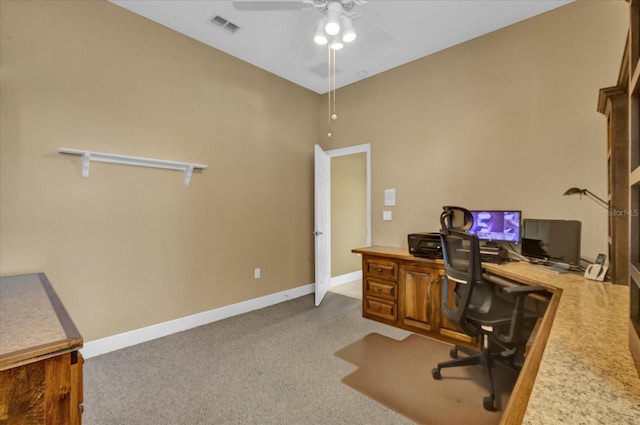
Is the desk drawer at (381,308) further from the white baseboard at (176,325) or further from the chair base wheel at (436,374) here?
the white baseboard at (176,325)

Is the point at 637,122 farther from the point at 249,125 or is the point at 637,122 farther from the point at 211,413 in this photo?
the point at 249,125

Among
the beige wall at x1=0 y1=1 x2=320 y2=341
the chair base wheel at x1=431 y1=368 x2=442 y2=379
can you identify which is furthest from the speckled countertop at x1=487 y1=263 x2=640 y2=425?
the beige wall at x1=0 y1=1 x2=320 y2=341

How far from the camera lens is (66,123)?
7.84ft

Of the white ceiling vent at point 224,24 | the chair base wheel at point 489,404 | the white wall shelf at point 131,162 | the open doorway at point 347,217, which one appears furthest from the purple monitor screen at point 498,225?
the white ceiling vent at point 224,24

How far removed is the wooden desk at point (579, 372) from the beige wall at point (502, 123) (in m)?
1.52

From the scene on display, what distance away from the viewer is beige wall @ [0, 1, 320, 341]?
2.23 m

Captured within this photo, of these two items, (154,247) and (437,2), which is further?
(154,247)

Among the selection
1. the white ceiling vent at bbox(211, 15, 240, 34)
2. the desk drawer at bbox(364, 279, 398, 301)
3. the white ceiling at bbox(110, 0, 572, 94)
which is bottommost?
the desk drawer at bbox(364, 279, 398, 301)

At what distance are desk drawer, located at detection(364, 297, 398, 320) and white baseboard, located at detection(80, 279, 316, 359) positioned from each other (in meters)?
1.20

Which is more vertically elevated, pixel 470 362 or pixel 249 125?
pixel 249 125

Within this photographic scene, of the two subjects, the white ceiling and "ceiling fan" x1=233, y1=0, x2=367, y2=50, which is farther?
the white ceiling

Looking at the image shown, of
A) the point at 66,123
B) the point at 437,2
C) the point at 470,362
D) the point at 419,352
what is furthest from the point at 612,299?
the point at 66,123

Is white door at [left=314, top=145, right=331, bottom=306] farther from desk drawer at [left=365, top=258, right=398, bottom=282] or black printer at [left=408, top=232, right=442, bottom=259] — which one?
black printer at [left=408, top=232, right=442, bottom=259]

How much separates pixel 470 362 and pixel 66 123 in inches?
143
